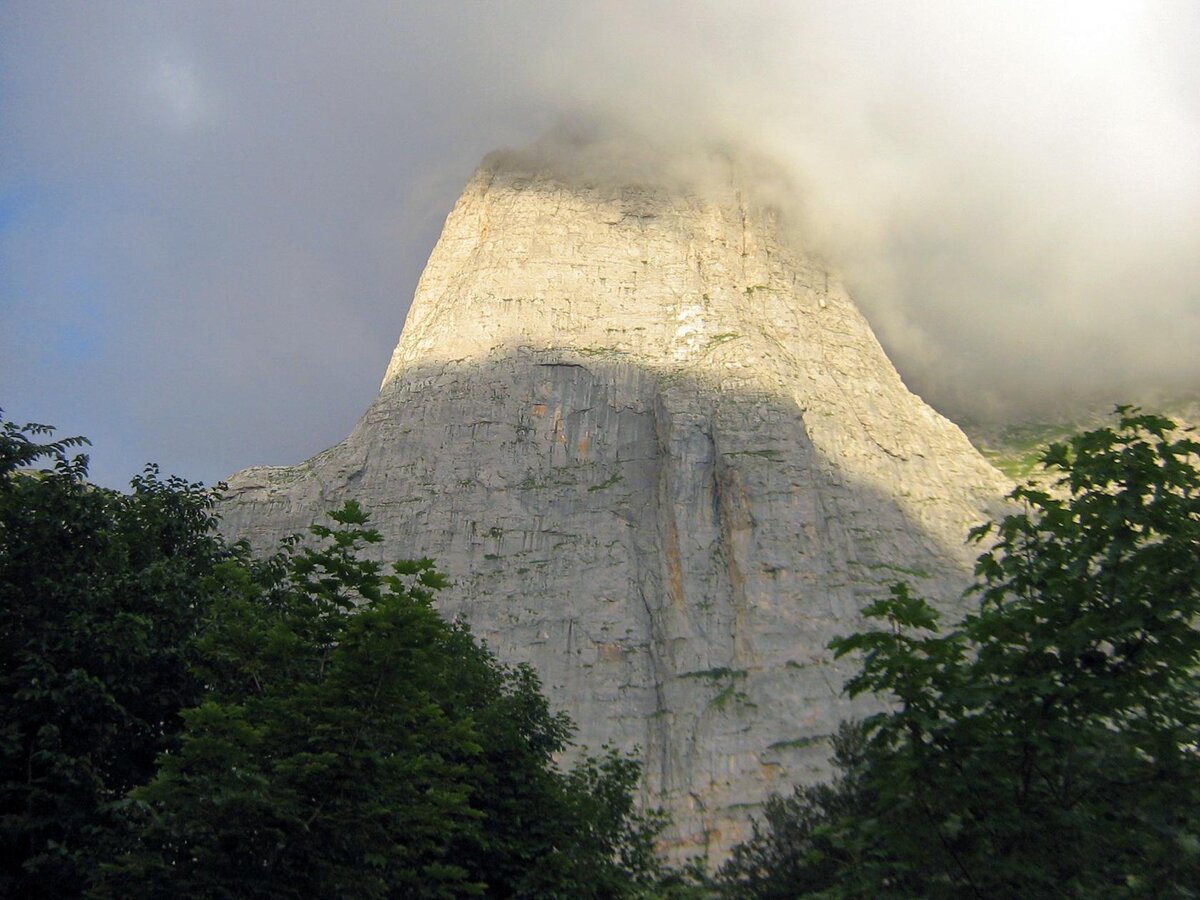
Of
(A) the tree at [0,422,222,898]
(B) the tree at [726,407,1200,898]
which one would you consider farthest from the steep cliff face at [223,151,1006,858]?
(B) the tree at [726,407,1200,898]

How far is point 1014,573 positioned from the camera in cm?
874

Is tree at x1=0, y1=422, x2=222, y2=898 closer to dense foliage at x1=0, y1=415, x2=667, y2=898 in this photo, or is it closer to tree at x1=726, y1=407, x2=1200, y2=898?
dense foliage at x1=0, y1=415, x2=667, y2=898

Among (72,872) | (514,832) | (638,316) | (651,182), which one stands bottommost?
(72,872)

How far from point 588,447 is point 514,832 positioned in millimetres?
52677

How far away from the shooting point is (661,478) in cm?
7000

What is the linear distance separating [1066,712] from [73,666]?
523 inches

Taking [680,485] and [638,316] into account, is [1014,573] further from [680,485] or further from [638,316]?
[638,316]

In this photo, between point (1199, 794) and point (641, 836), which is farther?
point (641, 836)

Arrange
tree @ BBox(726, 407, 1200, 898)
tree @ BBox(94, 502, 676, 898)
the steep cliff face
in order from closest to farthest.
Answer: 1. tree @ BBox(726, 407, 1200, 898)
2. tree @ BBox(94, 502, 676, 898)
3. the steep cliff face

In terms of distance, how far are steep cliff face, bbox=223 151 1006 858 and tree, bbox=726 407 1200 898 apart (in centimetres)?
4718

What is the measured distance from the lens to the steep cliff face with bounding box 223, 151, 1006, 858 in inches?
2368

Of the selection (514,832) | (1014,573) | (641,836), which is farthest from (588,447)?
(1014,573)

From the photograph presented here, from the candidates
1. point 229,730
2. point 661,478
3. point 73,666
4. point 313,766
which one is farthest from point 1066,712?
point 661,478

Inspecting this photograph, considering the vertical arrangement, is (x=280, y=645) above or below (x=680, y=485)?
below
